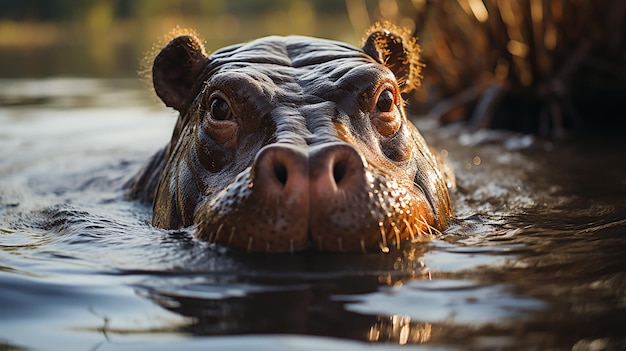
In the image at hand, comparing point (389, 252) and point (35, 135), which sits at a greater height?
point (35, 135)

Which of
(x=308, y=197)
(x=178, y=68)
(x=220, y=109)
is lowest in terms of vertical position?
(x=308, y=197)

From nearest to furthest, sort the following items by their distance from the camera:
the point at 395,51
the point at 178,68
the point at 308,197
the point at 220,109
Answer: the point at 308,197, the point at 220,109, the point at 178,68, the point at 395,51

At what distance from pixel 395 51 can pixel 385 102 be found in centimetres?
96

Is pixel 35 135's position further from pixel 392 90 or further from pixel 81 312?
pixel 81 312

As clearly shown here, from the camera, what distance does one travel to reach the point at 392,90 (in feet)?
14.2

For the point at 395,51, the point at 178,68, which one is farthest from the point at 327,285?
the point at 395,51

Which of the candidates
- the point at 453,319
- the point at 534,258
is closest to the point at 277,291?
the point at 453,319

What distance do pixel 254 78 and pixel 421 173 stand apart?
2.96 feet

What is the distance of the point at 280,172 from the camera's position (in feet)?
11.1

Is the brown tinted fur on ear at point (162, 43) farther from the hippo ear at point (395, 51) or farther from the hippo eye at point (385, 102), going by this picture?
the hippo eye at point (385, 102)

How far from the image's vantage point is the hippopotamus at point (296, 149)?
336 centimetres

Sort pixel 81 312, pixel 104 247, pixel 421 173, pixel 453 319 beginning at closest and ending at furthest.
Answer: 1. pixel 453 319
2. pixel 81 312
3. pixel 104 247
4. pixel 421 173

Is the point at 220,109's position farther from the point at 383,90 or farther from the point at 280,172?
the point at 280,172

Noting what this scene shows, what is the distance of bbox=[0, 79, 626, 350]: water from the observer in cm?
264
